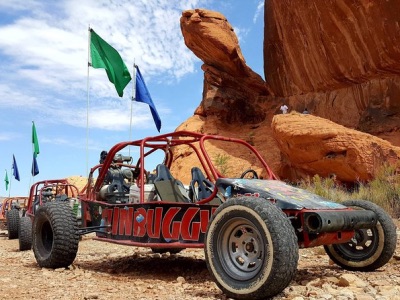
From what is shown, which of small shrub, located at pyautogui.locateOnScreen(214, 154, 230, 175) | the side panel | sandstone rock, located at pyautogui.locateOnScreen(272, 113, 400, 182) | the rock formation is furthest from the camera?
small shrub, located at pyautogui.locateOnScreen(214, 154, 230, 175)

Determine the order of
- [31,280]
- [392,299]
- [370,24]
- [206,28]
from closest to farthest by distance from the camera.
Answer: [392,299] < [31,280] < [370,24] < [206,28]

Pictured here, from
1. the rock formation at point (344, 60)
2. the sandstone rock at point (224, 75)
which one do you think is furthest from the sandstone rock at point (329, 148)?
the sandstone rock at point (224, 75)

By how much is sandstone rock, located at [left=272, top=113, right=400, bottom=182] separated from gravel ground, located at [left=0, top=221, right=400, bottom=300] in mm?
10444

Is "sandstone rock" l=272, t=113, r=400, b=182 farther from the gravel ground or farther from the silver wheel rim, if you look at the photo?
the silver wheel rim

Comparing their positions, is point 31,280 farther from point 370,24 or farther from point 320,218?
point 370,24

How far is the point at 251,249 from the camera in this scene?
12.2ft

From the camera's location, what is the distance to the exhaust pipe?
3.77m

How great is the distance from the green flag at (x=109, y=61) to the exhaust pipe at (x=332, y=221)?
40.6 feet

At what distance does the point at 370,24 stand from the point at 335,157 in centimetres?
575

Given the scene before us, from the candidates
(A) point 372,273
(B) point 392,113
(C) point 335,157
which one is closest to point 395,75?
(B) point 392,113

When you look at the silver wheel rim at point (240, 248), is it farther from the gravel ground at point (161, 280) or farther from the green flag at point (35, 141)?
the green flag at point (35, 141)

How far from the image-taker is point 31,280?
4.85 m

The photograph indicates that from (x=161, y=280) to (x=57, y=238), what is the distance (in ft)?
5.26

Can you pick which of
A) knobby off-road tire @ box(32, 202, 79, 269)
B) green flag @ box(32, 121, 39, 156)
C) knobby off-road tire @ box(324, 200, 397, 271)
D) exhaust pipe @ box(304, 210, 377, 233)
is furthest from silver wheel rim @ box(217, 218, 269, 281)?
green flag @ box(32, 121, 39, 156)
